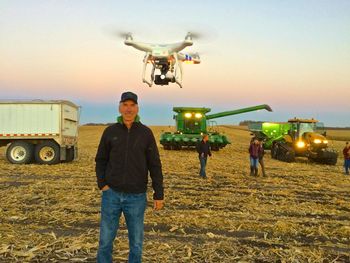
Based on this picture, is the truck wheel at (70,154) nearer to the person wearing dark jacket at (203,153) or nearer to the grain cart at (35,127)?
the grain cart at (35,127)

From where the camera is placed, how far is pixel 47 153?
18438mm

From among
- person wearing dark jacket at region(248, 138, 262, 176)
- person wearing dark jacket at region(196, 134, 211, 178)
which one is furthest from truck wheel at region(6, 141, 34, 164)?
person wearing dark jacket at region(248, 138, 262, 176)

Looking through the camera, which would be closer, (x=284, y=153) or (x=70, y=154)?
(x=70, y=154)

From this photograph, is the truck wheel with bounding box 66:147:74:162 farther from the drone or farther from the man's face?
the man's face

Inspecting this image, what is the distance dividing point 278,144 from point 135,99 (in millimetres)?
20335

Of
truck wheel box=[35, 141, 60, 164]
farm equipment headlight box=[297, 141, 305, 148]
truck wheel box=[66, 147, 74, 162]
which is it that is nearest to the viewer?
truck wheel box=[35, 141, 60, 164]

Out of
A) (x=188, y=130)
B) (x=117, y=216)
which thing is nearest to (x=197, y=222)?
(x=117, y=216)

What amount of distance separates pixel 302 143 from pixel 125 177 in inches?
756

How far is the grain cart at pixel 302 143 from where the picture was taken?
20922 millimetres

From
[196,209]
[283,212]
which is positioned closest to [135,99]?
[196,209]

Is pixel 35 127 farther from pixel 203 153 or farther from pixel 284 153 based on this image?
pixel 284 153

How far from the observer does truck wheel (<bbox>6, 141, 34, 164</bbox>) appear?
60.0ft

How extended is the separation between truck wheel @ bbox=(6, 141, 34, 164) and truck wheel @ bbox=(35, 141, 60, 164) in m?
0.40

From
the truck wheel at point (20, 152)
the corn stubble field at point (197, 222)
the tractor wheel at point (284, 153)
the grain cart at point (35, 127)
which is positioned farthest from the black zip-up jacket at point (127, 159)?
the tractor wheel at point (284, 153)
